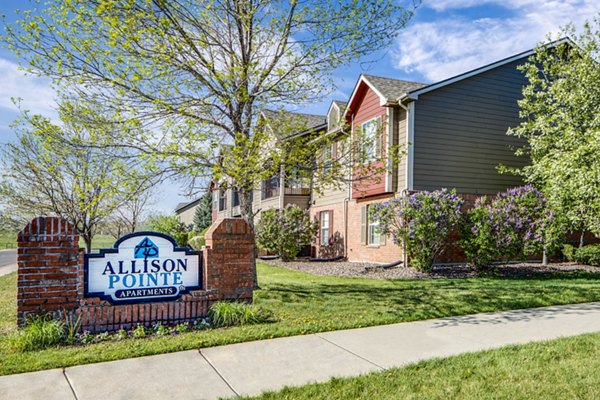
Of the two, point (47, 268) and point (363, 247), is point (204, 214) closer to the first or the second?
point (363, 247)

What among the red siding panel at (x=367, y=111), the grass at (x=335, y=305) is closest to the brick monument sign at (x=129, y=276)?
the grass at (x=335, y=305)

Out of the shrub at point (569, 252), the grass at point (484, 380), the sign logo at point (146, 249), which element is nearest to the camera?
the grass at point (484, 380)

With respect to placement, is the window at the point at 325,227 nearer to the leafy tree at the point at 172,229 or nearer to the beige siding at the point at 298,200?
the beige siding at the point at 298,200

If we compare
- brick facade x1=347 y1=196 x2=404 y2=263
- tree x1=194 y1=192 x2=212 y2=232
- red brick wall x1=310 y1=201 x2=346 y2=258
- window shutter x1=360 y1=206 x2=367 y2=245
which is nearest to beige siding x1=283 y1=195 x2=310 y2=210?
red brick wall x1=310 y1=201 x2=346 y2=258

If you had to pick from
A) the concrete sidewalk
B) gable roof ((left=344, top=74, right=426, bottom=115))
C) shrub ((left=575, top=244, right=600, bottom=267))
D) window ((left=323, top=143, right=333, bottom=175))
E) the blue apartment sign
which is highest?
gable roof ((left=344, top=74, right=426, bottom=115))

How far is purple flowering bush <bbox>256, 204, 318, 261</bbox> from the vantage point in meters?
19.8

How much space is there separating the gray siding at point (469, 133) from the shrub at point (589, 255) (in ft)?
10.4

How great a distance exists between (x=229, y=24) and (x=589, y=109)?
11.7 m

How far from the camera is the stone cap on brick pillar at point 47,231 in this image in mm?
6051

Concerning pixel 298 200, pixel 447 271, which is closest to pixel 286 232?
pixel 298 200

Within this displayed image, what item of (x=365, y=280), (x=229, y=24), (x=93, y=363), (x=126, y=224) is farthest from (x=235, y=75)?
(x=126, y=224)

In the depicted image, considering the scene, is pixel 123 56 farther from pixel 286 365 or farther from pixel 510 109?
pixel 510 109

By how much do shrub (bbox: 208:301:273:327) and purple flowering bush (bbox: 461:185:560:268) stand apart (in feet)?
28.4

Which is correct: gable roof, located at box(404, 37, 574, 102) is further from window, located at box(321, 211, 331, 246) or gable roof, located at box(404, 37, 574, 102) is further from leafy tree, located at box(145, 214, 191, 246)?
leafy tree, located at box(145, 214, 191, 246)
